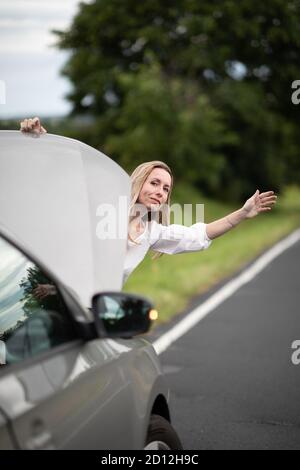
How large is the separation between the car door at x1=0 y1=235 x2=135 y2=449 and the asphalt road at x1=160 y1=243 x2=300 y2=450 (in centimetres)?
225

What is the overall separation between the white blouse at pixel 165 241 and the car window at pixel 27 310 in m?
0.81

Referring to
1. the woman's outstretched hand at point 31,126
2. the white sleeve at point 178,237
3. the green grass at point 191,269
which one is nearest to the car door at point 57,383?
the woman's outstretched hand at point 31,126

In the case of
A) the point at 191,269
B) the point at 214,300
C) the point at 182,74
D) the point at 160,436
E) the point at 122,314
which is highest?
the point at 182,74

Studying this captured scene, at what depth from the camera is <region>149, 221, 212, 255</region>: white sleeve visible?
387 cm

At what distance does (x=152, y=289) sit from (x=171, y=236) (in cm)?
809

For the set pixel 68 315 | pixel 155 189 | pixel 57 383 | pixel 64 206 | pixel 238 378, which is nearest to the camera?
pixel 57 383

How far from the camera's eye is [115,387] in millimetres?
2672

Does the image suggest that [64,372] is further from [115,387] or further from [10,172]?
[10,172]

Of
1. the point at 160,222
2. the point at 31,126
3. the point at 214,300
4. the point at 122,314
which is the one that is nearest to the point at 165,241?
the point at 160,222

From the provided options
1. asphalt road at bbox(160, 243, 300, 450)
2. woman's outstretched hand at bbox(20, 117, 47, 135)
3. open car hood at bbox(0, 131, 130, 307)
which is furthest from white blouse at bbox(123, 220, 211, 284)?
asphalt road at bbox(160, 243, 300, 450)

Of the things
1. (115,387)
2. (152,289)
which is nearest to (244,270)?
(152,289)

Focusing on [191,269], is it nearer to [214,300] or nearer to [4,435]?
[214,300]

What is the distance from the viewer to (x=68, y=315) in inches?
99.8

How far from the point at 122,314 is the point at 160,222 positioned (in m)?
1.56
